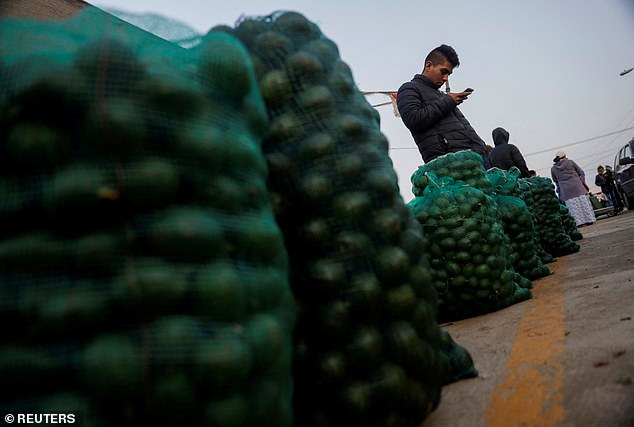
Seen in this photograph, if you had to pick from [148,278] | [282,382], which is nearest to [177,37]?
[148,278]

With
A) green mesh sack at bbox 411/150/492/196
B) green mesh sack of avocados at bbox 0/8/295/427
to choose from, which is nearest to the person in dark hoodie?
green mesh sack at bbox 411/150/492/196

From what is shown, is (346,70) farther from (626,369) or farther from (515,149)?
(515,149)

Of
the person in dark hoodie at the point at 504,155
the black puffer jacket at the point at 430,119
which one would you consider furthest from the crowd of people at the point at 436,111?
the person in dark hoodie at the point at 504,155

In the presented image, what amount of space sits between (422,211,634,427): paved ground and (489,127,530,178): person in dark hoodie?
2893mm

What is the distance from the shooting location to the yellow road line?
89cm

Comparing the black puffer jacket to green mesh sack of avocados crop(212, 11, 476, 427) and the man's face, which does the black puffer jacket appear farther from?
green mesh sack of avocados crop(212, 11, 476, 427)

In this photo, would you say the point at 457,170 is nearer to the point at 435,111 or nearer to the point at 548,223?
the point at 435,111

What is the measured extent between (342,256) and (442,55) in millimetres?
2646

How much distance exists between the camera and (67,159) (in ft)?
1.90

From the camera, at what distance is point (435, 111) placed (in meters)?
2.87

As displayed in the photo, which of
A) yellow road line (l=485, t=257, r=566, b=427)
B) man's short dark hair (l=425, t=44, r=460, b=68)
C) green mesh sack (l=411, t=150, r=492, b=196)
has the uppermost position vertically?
man's short dark hair (l=425, t=44, r=460, b=68)

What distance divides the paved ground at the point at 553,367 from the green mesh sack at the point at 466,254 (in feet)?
0.54

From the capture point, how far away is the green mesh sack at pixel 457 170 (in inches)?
105

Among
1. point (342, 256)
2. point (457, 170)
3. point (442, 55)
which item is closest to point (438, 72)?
point (442, 55)
